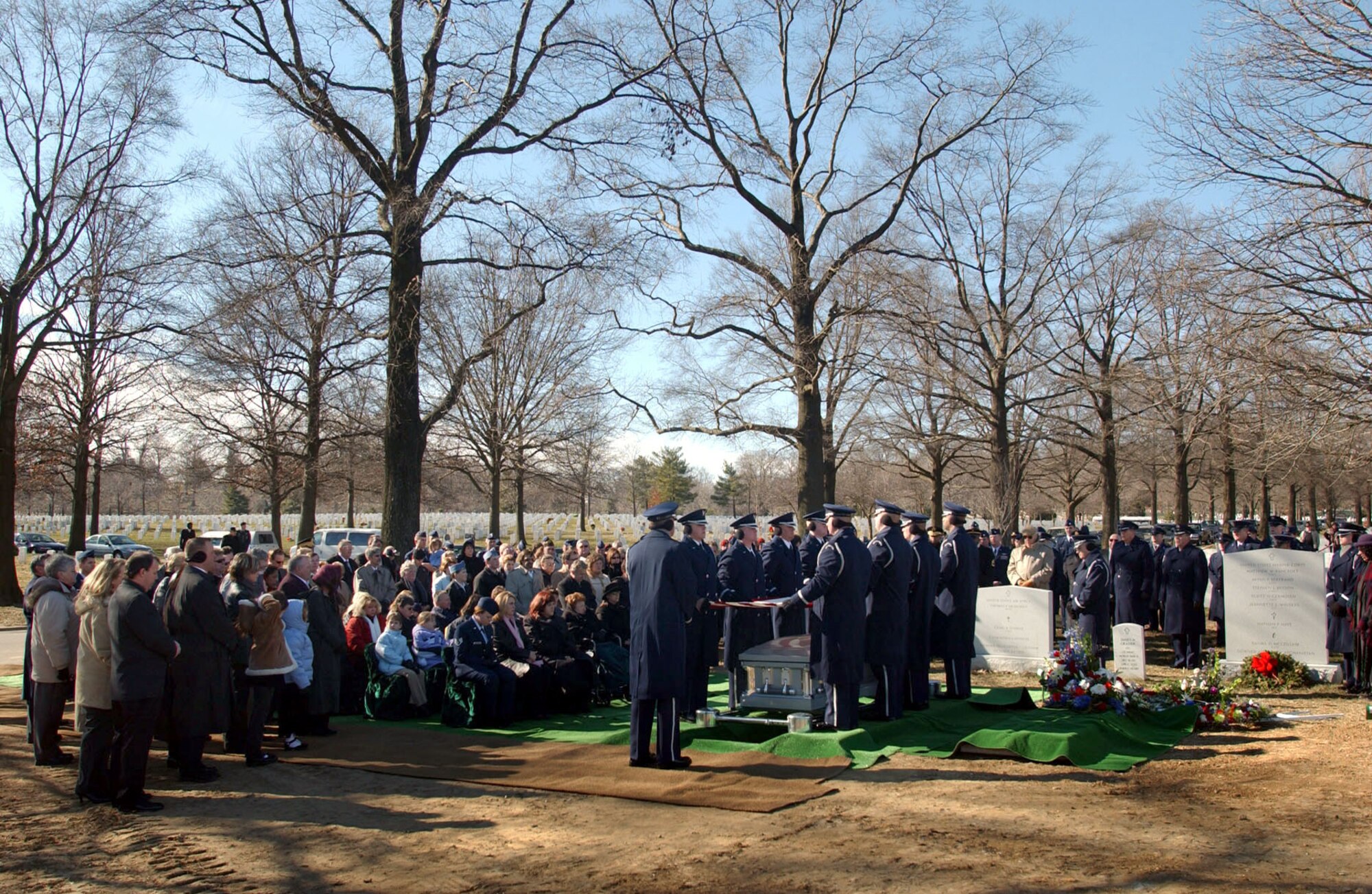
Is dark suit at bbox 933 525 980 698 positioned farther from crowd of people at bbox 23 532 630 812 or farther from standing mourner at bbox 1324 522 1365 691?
standing mourner at bbox 1324 522 1365 691

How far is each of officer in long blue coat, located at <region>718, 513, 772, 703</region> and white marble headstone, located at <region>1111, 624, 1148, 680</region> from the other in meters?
4.27

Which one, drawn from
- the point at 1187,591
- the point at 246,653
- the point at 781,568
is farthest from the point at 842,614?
the point at 1187,591

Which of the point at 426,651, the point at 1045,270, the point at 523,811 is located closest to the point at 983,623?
the point at 426,651

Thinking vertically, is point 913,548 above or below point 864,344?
below

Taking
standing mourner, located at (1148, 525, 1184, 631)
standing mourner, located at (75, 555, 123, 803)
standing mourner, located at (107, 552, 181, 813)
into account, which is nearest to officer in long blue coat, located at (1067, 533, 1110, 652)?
standing mourner, located at (1148, 525, 1184, 631)

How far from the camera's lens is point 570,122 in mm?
16781

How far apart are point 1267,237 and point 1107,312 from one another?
628 inches

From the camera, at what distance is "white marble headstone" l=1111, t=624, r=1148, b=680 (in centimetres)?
1281

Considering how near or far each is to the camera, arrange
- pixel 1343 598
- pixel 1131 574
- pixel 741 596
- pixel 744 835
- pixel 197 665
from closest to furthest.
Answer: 1. pixel 744 835
2. pixel 197 665
3. pixel 741 596
4. pixel 1343 598
5. pixel 1131 574

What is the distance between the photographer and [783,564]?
1308cm

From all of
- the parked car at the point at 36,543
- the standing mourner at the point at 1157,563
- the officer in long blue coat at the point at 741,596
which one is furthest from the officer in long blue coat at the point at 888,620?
the parked car at the point at 36,543

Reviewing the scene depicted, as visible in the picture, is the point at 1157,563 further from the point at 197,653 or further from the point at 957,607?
the point at 197,653

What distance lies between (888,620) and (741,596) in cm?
231

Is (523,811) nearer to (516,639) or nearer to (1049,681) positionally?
(516,639)
